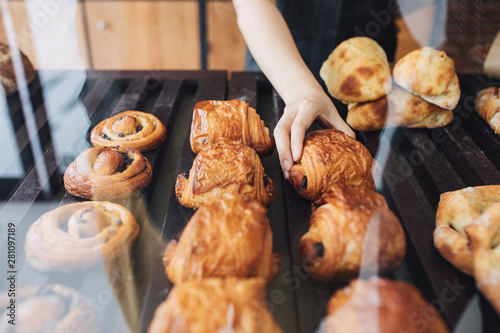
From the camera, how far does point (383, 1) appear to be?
321cm

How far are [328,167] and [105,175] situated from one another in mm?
1174

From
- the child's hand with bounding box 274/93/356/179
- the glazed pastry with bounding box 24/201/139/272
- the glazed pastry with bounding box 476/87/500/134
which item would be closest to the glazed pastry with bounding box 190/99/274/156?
the child's hand with bounding box 274/93/356/179

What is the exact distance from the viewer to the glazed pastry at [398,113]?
2553 millimetres

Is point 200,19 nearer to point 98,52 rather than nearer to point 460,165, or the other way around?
point 98,52

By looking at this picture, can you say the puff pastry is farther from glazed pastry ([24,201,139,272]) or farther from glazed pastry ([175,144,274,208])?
glazed pastry ([24,201,139,272])

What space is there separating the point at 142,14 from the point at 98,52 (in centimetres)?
88

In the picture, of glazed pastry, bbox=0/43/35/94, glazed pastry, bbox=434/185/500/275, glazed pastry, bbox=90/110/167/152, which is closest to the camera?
glazed pastry, bbox=434/185/500/275

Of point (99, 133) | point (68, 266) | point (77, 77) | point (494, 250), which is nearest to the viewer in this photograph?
point (494, 250)

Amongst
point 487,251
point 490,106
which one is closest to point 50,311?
point 487,251

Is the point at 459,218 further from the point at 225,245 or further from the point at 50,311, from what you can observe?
the point at 50,311

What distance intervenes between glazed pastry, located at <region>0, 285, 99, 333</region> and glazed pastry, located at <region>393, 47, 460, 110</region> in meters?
2.20

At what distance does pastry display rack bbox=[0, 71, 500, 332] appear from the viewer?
5.06 ft

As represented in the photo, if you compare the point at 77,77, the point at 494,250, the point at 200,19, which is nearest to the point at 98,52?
the point at 200,19

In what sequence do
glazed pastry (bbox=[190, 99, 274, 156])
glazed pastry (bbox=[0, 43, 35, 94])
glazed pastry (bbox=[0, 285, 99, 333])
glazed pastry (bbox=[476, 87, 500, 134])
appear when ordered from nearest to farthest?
1. glazed pastry (bbox=[0, 285, 99, 333])
2. glazed pastry (bbox=[190, 99, 274, 156])
3. glazed pastry (bbox=[476, 87, 500, 134])
4. glazed pastry (bbox=[0, 43, 35, 94])
